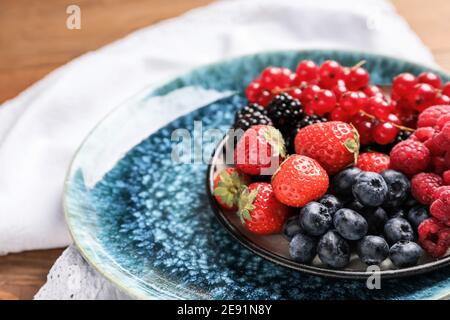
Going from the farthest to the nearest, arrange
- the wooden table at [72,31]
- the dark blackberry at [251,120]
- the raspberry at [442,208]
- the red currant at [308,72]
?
the wooden table at [72,31]
the red currant at [308,72]
the dark blackberry at [251,120]
the raspberry at [442,208]

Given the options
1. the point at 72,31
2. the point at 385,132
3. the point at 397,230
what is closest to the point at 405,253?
the point at 397,230

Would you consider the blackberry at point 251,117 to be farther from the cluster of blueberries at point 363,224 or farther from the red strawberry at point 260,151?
the cluster of blueberries at point 363,224

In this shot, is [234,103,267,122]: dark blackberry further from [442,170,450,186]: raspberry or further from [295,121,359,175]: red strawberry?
[442,170,450,186]: raspberry

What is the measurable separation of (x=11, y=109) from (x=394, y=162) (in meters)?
0.86

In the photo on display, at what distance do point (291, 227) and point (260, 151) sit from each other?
139 mm

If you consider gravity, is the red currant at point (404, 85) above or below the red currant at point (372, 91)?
above

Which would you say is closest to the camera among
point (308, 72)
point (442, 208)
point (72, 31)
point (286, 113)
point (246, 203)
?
point (442, 208)

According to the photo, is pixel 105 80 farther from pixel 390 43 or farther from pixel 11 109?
pixel 390 43

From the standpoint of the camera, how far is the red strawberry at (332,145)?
101 cm

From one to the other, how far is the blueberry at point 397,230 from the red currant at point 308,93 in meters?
0.29

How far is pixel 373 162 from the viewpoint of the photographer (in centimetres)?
105

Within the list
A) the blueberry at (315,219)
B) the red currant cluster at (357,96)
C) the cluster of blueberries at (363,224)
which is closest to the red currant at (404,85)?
the red currant cluster at (357,96)

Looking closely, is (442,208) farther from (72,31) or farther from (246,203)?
(72,31)
